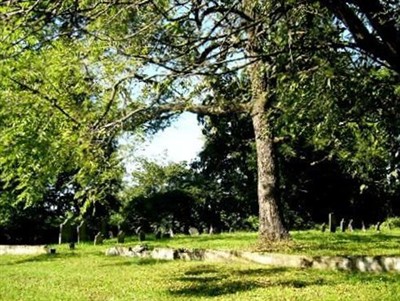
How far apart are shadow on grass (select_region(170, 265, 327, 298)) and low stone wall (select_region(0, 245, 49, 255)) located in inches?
382

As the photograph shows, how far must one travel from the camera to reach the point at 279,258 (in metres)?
15.9

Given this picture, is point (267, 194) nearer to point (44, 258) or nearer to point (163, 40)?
point (44, 258)

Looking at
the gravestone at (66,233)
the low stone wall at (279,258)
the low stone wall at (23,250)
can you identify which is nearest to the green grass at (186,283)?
the low stone wall at (279,258)

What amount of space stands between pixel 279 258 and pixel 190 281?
10.2 feet

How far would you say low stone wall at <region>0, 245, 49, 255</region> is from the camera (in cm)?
2329

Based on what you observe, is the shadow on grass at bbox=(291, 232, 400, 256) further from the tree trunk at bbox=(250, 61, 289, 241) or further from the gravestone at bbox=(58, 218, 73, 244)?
the gravestone at bbox=(58, 218, 73, 244)

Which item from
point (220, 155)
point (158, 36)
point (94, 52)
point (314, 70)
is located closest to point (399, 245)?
point (94, 52)

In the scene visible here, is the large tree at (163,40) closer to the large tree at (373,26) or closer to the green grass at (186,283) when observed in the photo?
the large tree at (373,26)

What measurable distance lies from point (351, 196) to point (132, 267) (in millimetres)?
31317

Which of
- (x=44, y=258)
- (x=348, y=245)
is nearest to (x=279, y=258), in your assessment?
(x=348, y=245)

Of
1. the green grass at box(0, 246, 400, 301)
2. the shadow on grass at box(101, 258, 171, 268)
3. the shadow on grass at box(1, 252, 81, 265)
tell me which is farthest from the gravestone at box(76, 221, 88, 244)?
the green grass at box(0, 246, 400, 301)

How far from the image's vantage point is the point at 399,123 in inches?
379

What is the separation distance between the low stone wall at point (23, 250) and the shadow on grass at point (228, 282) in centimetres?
969

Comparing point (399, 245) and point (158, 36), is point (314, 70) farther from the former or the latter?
point (399, 245)
